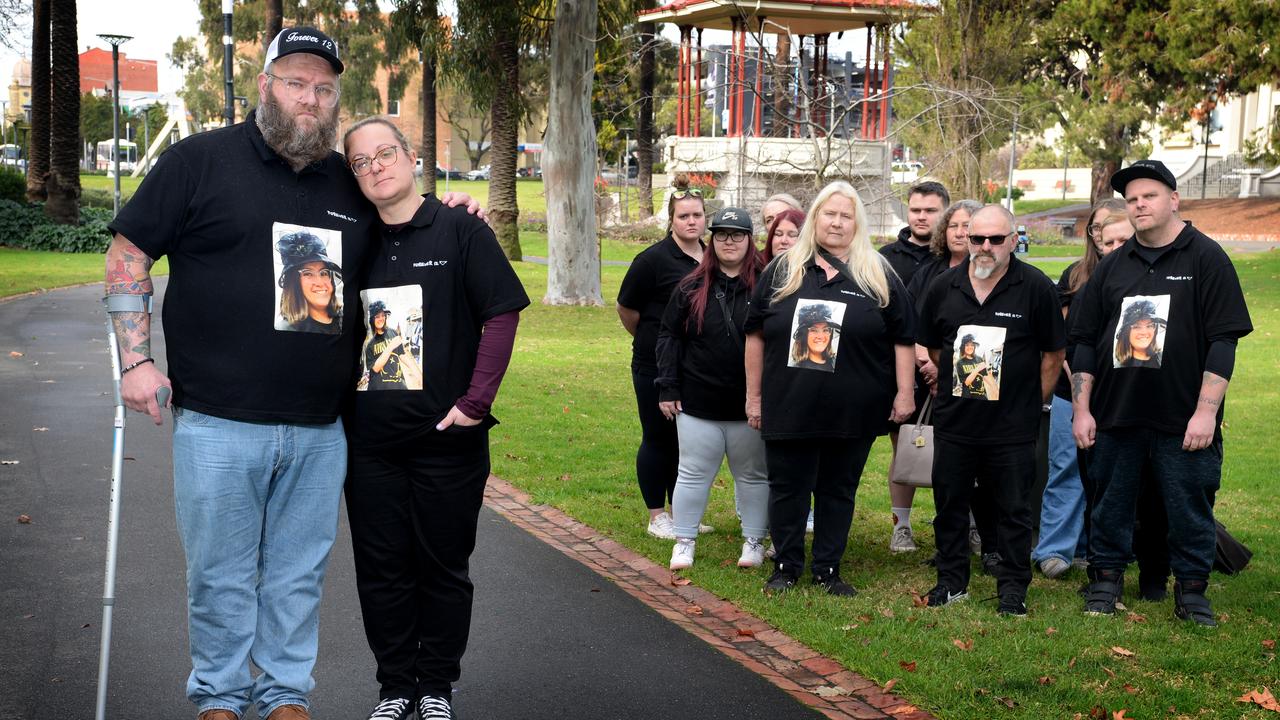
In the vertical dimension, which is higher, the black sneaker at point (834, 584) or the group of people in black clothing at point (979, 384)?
the group of people in black clothing at point (979, 384)

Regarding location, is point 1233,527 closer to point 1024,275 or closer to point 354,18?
point 1024,275

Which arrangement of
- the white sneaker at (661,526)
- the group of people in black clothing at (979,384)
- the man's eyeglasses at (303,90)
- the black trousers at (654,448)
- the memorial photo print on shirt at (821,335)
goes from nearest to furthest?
the man's eyeglasses at (303,90)
the group of people in black clothing at (979,384)
the memorial photo print on shirt at (821,335)
the black trousers at (654,448)
the white sneaker at (661,526)

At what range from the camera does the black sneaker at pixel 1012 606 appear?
611cm

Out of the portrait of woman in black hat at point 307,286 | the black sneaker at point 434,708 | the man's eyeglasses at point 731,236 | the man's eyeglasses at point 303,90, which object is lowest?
the black sneaker at point 434,708

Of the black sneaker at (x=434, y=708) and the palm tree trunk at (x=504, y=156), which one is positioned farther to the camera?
the palm tree trunk at (x=504, y=156)

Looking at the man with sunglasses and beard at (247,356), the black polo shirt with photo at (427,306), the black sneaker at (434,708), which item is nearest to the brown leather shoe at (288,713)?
the man with sunglasses and beard at (247,356)

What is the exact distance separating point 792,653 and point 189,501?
264 centimetres

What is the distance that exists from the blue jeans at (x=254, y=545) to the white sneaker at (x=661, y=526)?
3417mm

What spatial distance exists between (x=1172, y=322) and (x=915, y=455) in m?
1.52

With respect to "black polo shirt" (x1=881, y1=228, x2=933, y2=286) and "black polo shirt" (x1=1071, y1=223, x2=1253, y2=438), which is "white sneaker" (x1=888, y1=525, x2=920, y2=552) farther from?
"black polo shirt" (x1=1071, y1=223, x2=1253, y2=438)

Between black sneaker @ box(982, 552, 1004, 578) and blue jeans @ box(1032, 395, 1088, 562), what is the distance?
198 millimetres

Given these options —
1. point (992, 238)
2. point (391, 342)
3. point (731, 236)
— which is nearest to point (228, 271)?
point (391, 342)

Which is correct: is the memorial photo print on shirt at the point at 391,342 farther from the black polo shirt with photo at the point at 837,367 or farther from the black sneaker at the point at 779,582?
the black sneaker at the point at 779,582

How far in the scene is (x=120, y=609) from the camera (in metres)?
6.01
